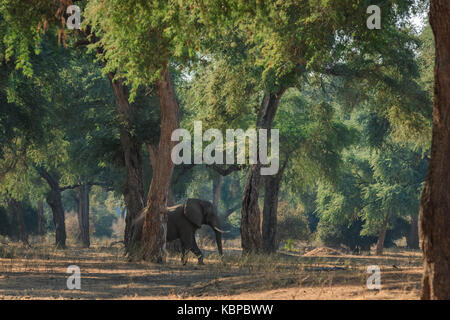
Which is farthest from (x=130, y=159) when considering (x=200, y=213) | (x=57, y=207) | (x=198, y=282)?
(x=57, y=207)

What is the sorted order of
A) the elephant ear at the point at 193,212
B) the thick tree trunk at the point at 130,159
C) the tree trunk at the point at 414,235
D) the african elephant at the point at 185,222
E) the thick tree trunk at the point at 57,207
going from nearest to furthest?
the thick tree trunk at the point at 130,159
the african elephant at the point at 185,222
the elephant ear at the point at 193,212
the thick tree trunk at the point at 57,207
the tree trunk at the point at 414,235

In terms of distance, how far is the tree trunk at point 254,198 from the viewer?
2675cm

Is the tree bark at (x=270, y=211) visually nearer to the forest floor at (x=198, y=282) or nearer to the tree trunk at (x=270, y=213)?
the tree trunk at (x=270, y=213)

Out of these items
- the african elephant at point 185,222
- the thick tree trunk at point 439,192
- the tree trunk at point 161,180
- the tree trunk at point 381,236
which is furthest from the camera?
the tree trunk at point 381,236

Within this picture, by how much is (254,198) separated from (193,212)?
2806 millimetres

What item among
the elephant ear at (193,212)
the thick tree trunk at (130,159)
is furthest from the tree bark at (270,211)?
the thick tree trunk at (130,159)

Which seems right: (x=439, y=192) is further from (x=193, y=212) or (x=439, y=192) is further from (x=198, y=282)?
(x=193, y=212)

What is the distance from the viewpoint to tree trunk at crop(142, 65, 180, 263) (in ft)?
69.2

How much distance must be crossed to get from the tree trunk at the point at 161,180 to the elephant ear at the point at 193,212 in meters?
3.17

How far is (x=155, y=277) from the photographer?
17312 millimetres

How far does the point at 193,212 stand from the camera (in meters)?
25.3

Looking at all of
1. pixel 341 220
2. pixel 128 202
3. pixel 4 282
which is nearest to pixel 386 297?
pixel 4 282
